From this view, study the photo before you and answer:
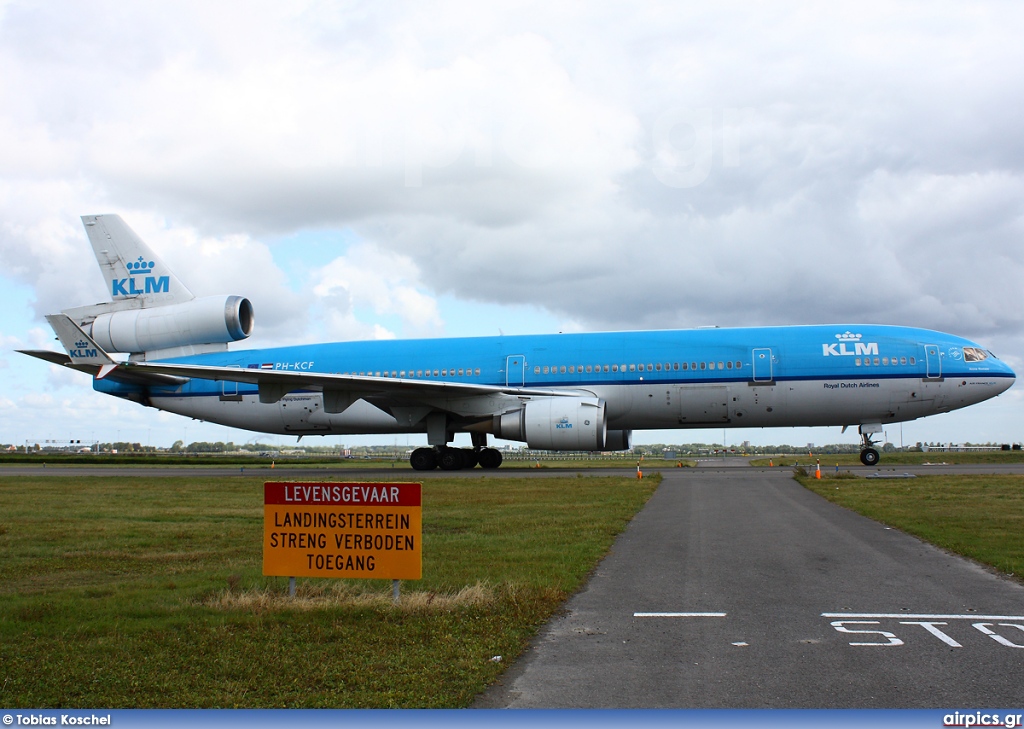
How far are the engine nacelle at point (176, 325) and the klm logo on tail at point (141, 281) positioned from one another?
2.36 ft

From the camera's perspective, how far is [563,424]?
24.3m

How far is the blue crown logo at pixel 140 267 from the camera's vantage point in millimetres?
30141

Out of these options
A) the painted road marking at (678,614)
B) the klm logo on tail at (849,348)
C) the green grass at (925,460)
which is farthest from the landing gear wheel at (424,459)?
the painted road marking at (678,614)

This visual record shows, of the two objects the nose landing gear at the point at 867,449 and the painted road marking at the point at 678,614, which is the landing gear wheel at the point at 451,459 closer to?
the nose landing gear at the point at 867,449

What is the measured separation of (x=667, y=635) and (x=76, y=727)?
3755mm

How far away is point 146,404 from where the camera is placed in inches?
1216

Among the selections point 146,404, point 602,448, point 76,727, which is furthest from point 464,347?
point 76,727

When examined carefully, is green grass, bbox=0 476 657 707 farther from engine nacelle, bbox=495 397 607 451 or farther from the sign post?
engine nacelle, bbox=495 397 607 451

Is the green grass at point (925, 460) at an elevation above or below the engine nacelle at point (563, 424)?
below

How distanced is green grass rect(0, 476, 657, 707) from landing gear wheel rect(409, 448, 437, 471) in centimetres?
1525

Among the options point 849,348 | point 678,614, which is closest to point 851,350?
point 849,348

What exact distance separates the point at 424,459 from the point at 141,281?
12748mm

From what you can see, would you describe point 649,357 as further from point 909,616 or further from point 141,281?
point 909,616

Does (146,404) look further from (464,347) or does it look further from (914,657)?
(914,657)
